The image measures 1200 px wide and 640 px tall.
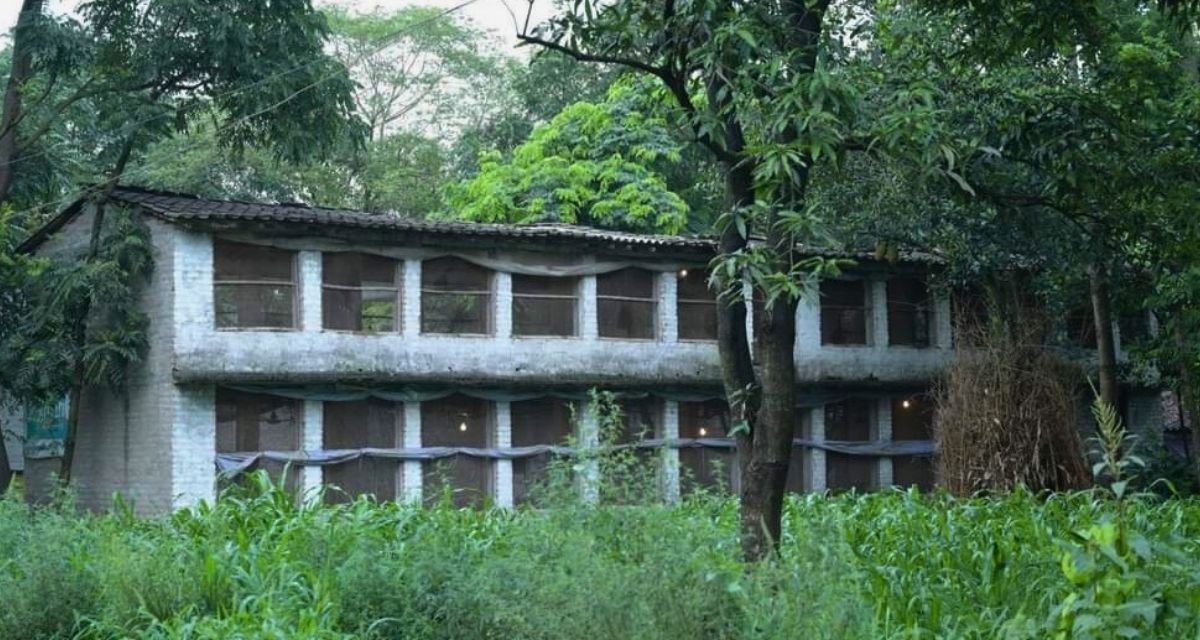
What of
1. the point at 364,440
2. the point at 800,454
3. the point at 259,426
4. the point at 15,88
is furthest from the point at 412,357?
the point at 800,454

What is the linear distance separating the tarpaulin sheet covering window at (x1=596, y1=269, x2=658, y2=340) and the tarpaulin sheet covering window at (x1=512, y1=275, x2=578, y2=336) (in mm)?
554

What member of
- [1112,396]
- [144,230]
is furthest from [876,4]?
[144,230]

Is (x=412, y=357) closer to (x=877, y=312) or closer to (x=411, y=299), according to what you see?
(x=411, y=299)

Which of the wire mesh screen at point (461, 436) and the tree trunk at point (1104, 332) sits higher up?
the tree trunk at point (1104, 332)

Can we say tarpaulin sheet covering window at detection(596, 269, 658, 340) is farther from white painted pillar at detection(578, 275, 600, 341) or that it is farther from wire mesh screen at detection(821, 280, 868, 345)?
wire mesh screen at detection(821, 280, 868, 345)

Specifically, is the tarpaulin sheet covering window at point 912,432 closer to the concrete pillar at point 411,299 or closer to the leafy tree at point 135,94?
the concrete pillar at point 411,299

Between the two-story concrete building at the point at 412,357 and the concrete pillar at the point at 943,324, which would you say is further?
the concrete pillar at the point at 943,324

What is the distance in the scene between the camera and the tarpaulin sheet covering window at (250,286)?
23.0 m

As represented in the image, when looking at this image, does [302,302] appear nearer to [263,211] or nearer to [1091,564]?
[263,211]

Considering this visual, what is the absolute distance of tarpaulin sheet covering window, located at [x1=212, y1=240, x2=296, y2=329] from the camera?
22969mm

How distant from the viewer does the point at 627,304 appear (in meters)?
27.2

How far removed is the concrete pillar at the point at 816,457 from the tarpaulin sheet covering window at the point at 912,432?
1791 millimetres

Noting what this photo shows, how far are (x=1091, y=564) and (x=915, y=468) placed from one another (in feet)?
78.2

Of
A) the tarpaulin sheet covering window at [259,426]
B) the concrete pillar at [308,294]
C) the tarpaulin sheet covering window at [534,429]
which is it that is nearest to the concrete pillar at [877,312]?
the tarpaulin sheet covering window at [534,429]
